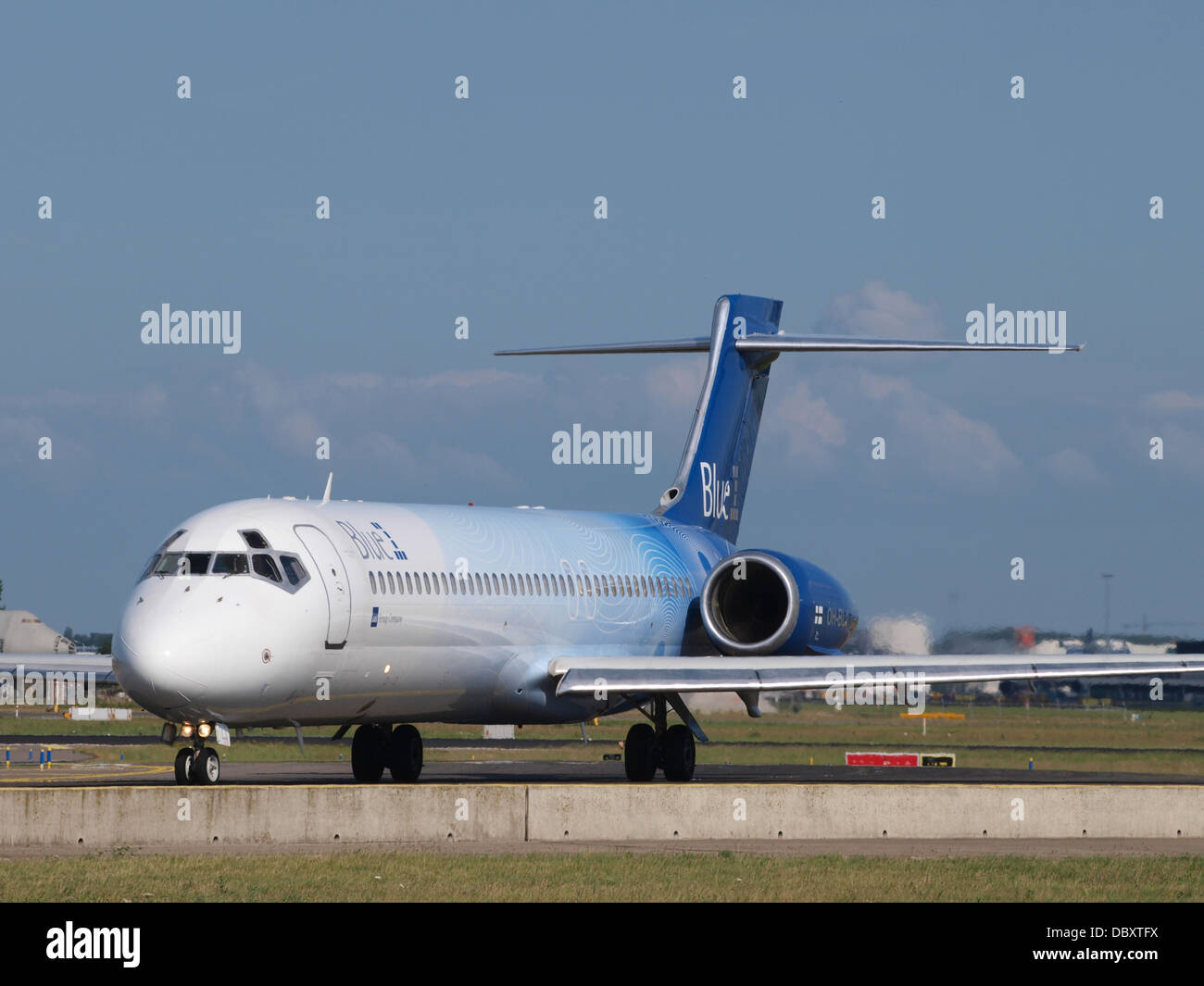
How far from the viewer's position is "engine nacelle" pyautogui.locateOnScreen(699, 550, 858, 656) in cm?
3284

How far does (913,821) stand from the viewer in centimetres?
2253

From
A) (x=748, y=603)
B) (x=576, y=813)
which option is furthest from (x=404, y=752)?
(x=576, y=813)

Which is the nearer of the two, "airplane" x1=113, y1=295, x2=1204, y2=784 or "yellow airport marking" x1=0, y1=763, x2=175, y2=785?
"airplane" x1=113, y1=295, x2=1204, y2=784

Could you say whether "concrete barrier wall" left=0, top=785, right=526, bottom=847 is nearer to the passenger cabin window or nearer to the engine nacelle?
the passenger cabin window

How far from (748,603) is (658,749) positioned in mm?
3828

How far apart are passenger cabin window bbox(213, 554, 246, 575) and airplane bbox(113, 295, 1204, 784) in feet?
0.10

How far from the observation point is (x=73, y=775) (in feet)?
113

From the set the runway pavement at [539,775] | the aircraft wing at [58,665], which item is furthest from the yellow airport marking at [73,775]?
the aircraft wing at [58,665]

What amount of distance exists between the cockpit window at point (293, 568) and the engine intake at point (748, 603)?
10384 mm

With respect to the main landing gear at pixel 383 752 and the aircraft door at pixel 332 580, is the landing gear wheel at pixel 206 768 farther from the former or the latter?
the main landing gear at pixel 383 752

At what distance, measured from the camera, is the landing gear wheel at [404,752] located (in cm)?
2995

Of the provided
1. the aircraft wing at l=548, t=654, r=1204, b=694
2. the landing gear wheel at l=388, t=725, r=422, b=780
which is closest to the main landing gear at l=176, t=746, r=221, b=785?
the landing gear wheel at l=388, t=725, r=422, b=780

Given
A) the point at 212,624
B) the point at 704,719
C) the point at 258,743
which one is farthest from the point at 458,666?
the point at 704,719

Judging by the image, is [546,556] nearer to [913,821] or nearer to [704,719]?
[913,821]
